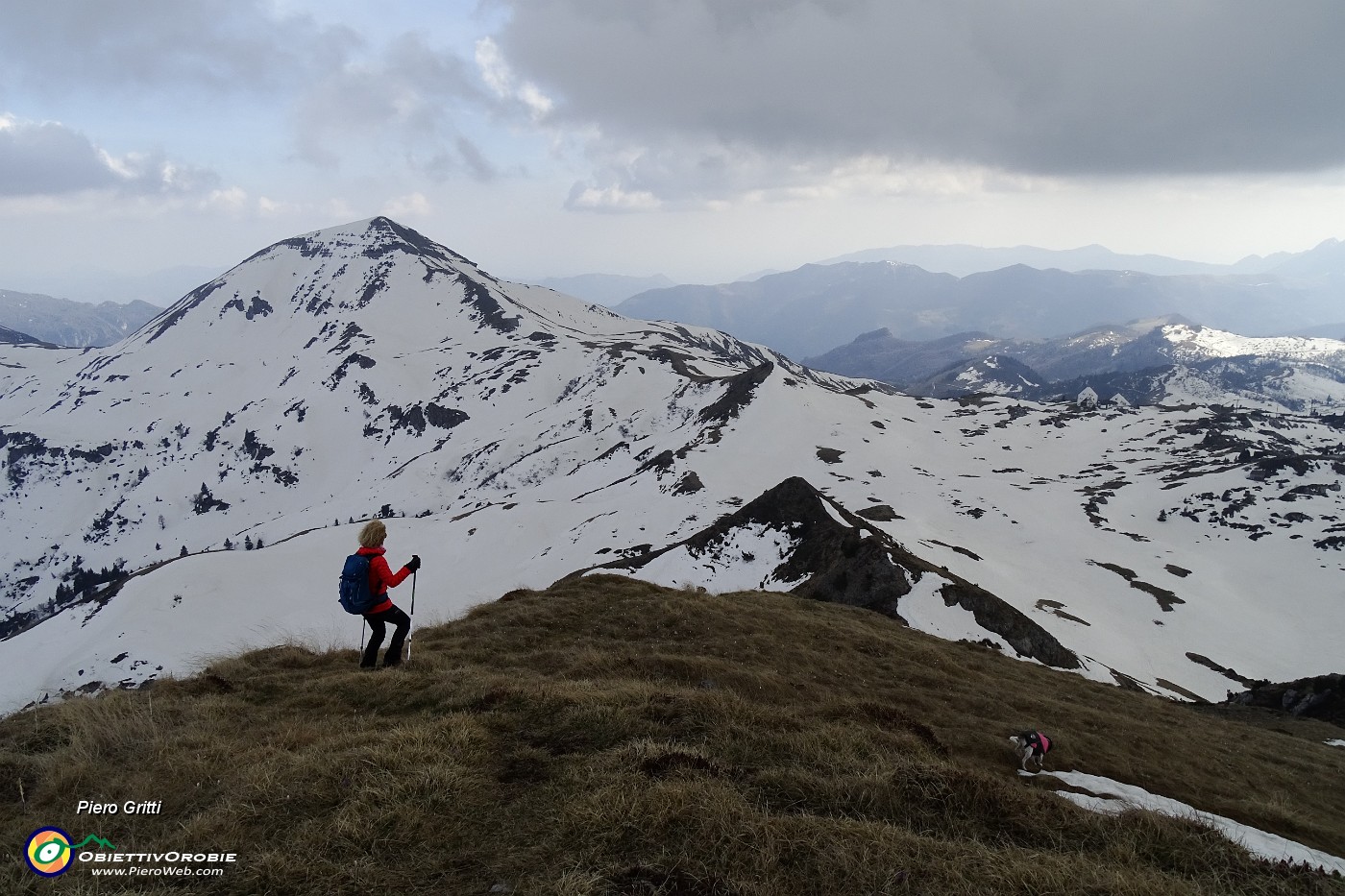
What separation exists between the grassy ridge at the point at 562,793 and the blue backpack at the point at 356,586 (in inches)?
47.3

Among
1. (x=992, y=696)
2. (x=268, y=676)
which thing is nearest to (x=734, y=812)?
(x=268, y=676)

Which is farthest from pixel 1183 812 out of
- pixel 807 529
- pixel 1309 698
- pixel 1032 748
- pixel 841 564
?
pixel 1309 698

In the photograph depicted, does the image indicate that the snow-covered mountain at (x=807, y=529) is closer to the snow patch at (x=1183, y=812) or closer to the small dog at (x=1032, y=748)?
the snow patch at (x=1183, y=812)

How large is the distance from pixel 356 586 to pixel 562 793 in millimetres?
5982

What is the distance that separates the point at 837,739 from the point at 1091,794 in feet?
19.6

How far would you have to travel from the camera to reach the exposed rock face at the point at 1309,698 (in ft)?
94.8

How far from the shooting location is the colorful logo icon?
5.16 m

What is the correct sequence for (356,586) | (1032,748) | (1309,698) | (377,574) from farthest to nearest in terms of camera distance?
1. (1309,698)
2. (1032,748)
3. (377,574)
4. (356,586)

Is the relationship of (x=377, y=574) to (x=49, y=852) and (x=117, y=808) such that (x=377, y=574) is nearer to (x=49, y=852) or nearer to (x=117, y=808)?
(x=117, y=808)

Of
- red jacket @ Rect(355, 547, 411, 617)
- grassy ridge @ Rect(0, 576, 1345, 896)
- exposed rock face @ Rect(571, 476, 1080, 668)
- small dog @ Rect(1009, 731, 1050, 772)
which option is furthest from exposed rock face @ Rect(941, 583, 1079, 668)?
red jacket @ Rect(355, 547, 411, 617)

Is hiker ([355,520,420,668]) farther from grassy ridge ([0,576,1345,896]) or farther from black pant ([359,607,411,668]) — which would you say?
grassy ridge ([0,576,1345,896])

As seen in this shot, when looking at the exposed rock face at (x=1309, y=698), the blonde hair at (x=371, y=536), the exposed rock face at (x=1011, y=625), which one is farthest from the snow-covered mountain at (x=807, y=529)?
the blonde hair at (x=371, y=536)

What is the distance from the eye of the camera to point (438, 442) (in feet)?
495

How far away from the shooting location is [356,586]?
34.3 feet
